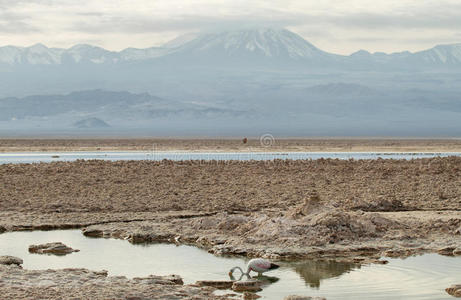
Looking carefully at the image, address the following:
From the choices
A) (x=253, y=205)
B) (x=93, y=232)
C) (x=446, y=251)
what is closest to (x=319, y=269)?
(x=446, y=251)

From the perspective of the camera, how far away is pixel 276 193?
2278cm

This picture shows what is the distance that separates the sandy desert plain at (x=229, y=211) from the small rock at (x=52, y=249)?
1.79 meters

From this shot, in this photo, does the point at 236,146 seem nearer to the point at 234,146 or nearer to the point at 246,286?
the point at 234,146

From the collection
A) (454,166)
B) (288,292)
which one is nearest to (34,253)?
(288,292)

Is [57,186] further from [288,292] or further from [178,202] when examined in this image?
[288,292]

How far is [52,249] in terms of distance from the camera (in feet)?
47.7

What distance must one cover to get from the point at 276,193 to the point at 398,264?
31.9 feet

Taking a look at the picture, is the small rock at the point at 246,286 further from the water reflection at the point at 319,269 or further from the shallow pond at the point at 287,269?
the water reflection at the point at 319,269

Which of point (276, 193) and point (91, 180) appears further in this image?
point (91, 180)

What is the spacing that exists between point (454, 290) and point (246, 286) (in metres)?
3.09

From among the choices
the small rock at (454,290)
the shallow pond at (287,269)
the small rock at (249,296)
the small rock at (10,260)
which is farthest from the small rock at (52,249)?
the small rock at (454,290)

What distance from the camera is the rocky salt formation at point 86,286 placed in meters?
10.3

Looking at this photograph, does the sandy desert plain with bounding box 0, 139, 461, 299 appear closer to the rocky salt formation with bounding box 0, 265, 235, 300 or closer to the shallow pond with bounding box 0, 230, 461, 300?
the rocky salt formation with bounding box 0, 265, 235, 300

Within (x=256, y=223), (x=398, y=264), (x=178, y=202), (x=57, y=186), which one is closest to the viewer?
(x=398, y=264)
